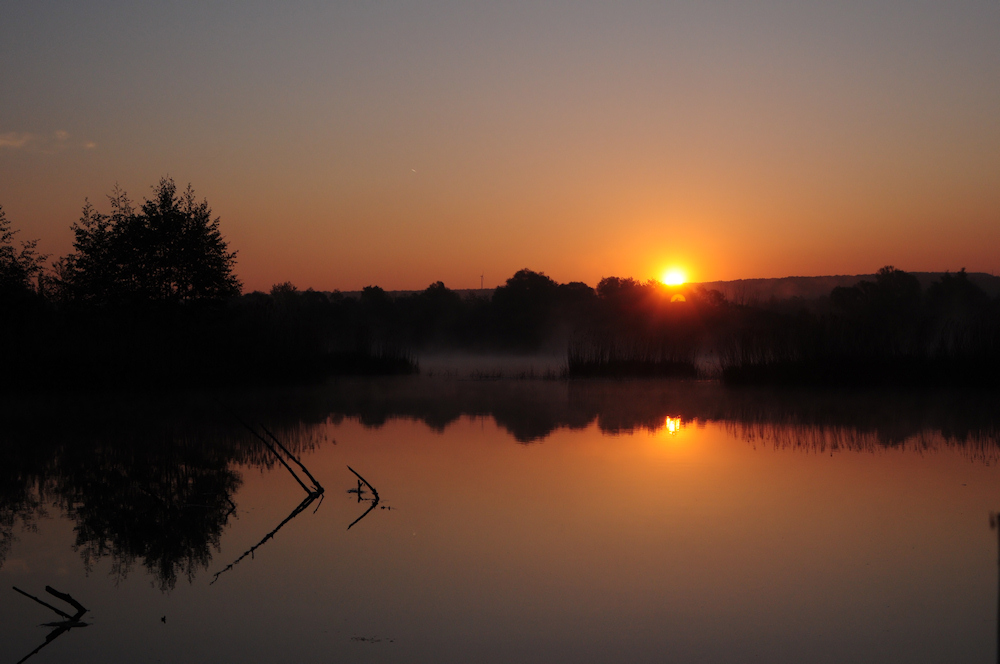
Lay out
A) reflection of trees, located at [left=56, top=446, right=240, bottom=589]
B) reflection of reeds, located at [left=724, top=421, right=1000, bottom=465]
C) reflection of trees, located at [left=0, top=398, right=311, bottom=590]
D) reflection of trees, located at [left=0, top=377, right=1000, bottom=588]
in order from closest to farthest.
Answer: reflection of trees, located at [left=56, top=446, right=240, bottom=589]
reflection of trees, located at [left=0, top=398, right=311, bottom=590]
reflection of trees, located at [left=0, top=377, right=1000, bottom=588]
reflection of reeds, located at [left=724, top=421, right=1000, bottom=465]

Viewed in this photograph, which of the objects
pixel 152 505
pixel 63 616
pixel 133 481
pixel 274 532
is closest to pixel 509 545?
pixel 274 532

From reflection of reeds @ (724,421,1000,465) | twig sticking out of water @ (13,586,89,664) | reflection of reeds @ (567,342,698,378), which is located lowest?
twig sticking out of water @ (13,586,89,664)

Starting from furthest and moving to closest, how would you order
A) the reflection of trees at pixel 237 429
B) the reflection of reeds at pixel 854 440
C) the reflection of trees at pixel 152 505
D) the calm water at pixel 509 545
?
the reflection of reeds at pixel 854 440 < the reflection of trees at pixel 237 429 < the reflection of trees at pixel 152 505 < the calm water at pixel 509 545

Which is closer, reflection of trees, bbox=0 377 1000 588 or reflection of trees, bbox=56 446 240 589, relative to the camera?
reflection of trees, bbox=56 446 240 589

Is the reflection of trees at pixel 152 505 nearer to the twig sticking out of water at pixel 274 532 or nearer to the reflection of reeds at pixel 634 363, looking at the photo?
the twig sticking out of water at pixel 274 532

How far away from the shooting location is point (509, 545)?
3.80 meters

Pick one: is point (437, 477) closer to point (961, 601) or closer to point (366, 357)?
point (961, 601)

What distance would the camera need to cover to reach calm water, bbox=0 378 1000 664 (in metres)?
2.74

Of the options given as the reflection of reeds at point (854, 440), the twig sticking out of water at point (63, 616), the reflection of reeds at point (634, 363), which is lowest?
the twig sticking out of water at point (63, 616)

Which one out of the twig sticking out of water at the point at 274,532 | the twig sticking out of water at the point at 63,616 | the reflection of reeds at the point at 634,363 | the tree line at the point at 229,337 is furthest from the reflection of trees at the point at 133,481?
the reflection of reeds at the point at 634,363

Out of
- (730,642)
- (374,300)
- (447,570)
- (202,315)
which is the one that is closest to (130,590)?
(447,570)

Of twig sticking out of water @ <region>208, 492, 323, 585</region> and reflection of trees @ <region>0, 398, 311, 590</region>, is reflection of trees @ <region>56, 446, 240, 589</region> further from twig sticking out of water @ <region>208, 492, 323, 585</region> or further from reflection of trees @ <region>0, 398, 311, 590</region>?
twig sticking out of water @ <region>208, 492, 323, 585</region>

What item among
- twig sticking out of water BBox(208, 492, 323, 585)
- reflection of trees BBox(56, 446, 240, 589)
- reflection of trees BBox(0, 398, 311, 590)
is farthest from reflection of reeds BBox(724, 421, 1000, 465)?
reflection of trees BBox(56, 446, 240, 589)

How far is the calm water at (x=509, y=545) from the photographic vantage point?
2.74 meters
